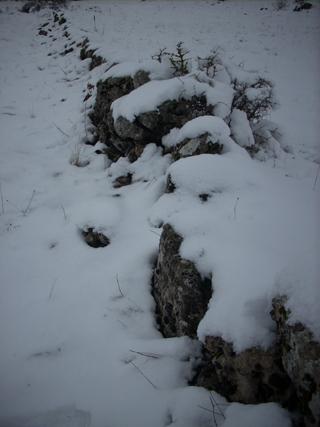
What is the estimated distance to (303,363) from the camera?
130 cm

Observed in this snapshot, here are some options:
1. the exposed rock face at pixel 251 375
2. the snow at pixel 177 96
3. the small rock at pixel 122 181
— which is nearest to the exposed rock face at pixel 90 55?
the snow at pixel 177 96

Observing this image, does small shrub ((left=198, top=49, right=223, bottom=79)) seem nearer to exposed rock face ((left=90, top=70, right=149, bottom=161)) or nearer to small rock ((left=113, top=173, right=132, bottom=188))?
exposed rock face ((left=90, top=70, right=149, bottom=161))

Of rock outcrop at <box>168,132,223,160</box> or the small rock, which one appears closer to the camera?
rock outcrop at <box>168,132,223,160</box>

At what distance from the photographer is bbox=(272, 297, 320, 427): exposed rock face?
125cm

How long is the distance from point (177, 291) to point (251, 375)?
0.71 m

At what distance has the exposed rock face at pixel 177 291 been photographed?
6.43ft

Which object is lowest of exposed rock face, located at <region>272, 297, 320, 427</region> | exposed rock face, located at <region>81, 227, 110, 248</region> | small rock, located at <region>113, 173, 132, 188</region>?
exposed rock face, located at <region>81, 227, 110, 248</region>

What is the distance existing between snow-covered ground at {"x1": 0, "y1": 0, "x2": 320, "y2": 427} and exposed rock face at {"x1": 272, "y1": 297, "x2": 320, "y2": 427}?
0.07 m

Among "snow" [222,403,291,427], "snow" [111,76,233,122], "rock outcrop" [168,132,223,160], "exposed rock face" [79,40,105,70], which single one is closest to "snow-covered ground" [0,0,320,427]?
"snow" [222,403,291,427]

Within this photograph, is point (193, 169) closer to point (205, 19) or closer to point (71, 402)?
point (71, 402)

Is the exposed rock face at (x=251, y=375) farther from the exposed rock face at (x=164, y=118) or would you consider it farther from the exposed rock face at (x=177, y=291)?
A: the exposed rock face at (x=164, y=118)

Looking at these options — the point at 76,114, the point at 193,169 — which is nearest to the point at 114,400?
the point at 193,169

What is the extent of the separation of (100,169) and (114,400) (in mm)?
3146

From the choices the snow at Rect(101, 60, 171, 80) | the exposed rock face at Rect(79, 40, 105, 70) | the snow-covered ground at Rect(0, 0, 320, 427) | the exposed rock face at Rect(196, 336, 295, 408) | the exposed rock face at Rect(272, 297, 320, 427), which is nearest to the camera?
the exposed rock face at Rect(272, 297, 320, 427)
